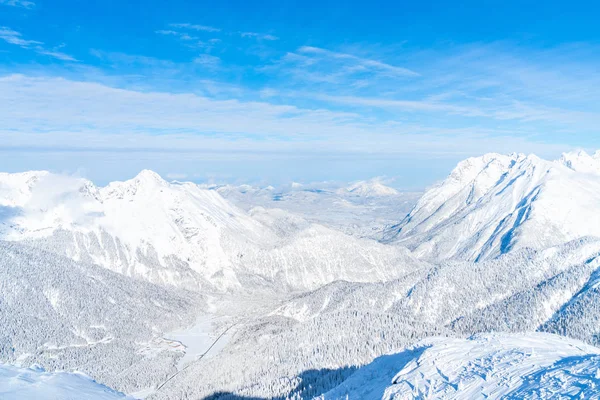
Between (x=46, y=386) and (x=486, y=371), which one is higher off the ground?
(x=486, y=371)

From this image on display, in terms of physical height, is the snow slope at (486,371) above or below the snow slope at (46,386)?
above

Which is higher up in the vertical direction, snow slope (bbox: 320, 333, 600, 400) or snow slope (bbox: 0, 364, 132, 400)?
snow slope (bbox: 320, 333, 600, 400)

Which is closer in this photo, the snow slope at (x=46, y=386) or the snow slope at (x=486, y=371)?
the snow slope at (x=486, y=371)

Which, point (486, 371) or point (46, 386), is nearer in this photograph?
point (486, 371)

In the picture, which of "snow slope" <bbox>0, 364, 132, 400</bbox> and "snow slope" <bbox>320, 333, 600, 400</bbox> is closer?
"snow slope" <bbox>320, 333, 600, 400</bbox>

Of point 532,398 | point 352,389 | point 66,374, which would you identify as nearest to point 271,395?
point 352,389

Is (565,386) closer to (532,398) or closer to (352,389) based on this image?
(532,398)
